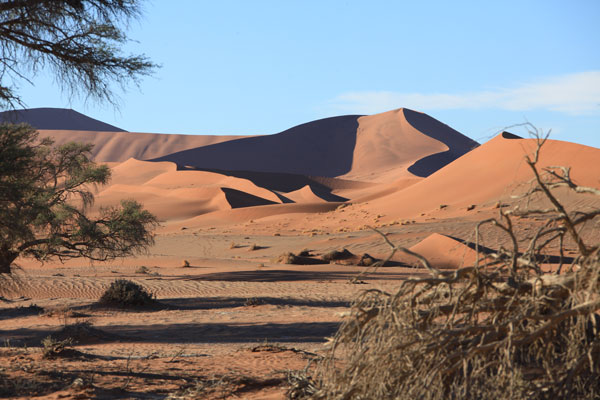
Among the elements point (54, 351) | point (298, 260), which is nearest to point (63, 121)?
point (298, 260)

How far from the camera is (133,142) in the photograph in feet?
490

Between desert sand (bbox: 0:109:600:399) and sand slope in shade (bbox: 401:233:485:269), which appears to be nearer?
desert sand (bbox: 0:109:600:399)

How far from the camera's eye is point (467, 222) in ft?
116

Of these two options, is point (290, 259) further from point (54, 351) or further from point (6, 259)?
point (54, 351)

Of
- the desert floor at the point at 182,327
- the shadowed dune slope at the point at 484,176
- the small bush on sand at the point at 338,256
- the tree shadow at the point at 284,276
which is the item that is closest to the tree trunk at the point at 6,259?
the desert floor at the point at 182,327

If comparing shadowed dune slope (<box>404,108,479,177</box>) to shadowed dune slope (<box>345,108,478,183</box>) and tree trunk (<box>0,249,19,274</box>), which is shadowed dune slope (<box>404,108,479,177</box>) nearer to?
shadowed dune slope (<box>345,108,478,183</box>)

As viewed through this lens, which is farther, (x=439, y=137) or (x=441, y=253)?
(x=439, y=137)

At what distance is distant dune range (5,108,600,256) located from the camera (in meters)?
45.6

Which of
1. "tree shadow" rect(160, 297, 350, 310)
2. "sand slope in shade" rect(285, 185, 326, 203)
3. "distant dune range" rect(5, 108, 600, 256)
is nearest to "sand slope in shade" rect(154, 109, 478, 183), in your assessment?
"distant dune range" rect(5, 108, 600, 256)

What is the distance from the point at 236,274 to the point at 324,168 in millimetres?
106963

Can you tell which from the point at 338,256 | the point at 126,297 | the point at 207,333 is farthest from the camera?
the point at 338,256

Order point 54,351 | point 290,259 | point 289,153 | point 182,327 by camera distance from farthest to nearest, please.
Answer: point 289,153 → point 290,259 → point 182,327 → point 54,351

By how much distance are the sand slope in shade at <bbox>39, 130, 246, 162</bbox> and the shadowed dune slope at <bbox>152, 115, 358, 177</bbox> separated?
1000 centimetres

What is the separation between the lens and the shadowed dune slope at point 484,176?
41.9 m
